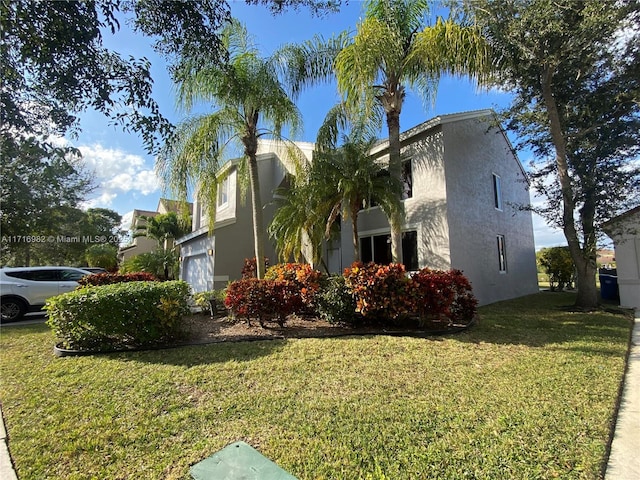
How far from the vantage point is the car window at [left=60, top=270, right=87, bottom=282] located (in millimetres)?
11710

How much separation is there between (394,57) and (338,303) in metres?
6.75

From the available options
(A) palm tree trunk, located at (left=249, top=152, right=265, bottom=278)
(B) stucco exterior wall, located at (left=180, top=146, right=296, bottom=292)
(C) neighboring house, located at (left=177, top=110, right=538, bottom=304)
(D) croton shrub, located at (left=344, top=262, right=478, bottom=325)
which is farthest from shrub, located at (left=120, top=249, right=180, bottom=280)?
(D) croton shrub, located at (left=344, top=262, right=478, bottom=325)

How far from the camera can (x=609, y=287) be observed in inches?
529

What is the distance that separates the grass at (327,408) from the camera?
2830 millimetres

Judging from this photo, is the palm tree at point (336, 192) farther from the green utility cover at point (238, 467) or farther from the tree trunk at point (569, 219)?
the green utility cover at point (238, 467)

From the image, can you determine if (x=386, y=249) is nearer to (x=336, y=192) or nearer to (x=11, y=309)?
(x=336, y=192)

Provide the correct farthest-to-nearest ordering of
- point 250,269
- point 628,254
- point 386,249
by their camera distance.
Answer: point 250,269, point 386,249, point 628,254

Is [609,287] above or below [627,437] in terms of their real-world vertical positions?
above

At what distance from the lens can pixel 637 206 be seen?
10164 mm

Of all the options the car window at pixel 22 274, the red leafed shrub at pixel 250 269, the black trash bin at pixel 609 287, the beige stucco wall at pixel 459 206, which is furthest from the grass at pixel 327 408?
the black trash bin at pixel 609 287

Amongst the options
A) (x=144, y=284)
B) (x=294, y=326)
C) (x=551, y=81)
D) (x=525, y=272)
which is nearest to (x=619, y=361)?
(x=294, y=326)

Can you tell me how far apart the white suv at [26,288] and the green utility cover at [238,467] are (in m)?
11.6

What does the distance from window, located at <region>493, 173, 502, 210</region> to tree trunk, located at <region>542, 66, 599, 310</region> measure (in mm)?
2748

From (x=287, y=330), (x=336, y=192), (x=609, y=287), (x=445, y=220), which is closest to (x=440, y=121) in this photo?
(x=445, y=220)
